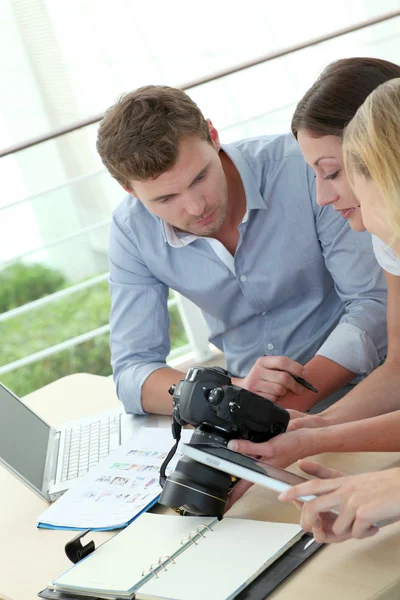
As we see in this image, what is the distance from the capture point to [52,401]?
2062 mm

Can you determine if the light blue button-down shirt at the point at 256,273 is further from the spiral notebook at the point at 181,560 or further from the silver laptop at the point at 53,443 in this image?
the spiral notebook at the point at 181,560

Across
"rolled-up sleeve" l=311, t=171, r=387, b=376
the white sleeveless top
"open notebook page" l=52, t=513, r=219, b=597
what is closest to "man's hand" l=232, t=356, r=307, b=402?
"rolled-up sleeve" l=311, t=171, r=387, b=376

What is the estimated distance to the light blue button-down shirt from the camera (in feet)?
5.94

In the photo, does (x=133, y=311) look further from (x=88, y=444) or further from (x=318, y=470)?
(x=318, y=470)

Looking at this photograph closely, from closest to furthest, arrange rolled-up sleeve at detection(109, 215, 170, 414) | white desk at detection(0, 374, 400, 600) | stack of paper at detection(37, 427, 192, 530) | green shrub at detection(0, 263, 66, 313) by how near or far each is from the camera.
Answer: white desk at detection(0, 374, 400, 600)
stack of paper at detection(37, 427, 192, 530)
rolled-up sleeve at detection(109, 215, 170, 414)
green shrub at detection(0, 263, 66, 313)

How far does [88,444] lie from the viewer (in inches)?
66.8

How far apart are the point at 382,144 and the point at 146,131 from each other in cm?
72

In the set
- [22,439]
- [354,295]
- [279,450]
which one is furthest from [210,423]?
[354,295]

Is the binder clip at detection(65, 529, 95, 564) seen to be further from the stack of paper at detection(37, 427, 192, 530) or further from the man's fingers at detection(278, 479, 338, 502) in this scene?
the man's fingers at detection(278, 479, 338, 502)

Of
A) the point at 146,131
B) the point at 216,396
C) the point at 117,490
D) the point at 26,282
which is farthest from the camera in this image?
the point at 26,282

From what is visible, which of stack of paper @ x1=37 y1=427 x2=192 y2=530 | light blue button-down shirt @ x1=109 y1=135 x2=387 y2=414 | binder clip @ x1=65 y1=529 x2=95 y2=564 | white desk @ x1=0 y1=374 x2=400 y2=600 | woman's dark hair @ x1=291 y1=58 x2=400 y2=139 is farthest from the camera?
light blue button-down shirt @ x1=109 y1=135 x2=387 y2=414

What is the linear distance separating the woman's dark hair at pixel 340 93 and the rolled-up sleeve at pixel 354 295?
31 centimetres

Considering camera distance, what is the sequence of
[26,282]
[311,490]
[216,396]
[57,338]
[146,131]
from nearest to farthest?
[311,490], [216,396], [146,131], [57,338], [26,282]

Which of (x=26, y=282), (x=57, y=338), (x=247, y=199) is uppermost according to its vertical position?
(x=247, y=199)
